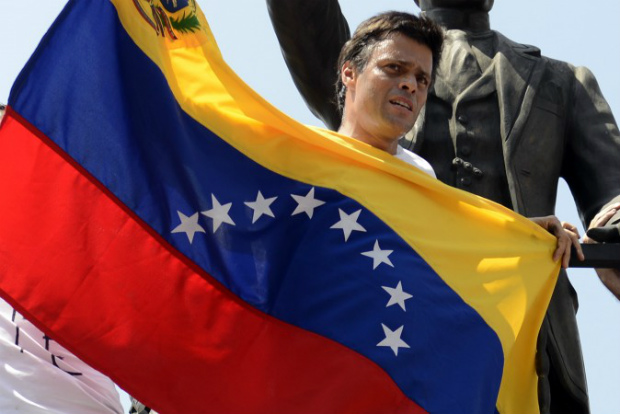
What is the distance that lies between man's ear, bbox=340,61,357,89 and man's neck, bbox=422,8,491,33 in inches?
44.5

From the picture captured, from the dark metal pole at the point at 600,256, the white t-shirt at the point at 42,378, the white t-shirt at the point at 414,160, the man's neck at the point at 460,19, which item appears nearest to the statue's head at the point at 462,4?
the man's neck at the point at 460,19

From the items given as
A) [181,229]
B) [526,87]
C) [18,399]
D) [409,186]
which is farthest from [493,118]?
[18,399]

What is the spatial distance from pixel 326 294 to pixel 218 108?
98cm

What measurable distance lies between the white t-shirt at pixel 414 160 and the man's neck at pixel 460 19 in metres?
1.27

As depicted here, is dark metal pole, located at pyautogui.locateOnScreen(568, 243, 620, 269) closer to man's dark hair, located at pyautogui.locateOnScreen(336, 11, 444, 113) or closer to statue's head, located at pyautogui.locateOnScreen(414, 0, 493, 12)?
man's dark hair, located at pyautogui.locateOnScreen(336, 11, 444, 113)

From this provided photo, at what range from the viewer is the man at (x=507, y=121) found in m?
11.3

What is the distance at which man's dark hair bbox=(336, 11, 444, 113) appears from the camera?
35.2ft

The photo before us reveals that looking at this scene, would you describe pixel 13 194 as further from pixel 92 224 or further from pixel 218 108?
pixel 218 108

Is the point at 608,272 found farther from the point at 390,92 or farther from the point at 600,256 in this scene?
the point at 390,92

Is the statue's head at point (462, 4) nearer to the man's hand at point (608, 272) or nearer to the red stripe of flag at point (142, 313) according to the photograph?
the man's hand at point (608, 272)

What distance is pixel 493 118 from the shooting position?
11484 mm

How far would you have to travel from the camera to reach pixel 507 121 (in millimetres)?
11398

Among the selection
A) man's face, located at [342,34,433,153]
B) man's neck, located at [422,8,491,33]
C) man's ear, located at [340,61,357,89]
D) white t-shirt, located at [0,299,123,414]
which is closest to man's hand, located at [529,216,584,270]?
man's face, located at [342,34,433,153]

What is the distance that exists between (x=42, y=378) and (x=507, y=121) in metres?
2.72
